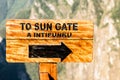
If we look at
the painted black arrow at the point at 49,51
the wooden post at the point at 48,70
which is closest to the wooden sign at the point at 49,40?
the painted black arrow at the point at 49,51

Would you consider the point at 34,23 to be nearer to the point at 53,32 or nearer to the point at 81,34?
the point at 53,32

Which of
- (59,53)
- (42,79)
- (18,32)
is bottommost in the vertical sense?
(42,79)

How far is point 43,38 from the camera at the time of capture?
8.04 meters

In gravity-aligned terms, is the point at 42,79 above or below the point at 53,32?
below

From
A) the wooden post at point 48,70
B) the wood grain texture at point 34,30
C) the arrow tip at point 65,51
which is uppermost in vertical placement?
the wood grain texture at point 34,30

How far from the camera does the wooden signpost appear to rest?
317 inches

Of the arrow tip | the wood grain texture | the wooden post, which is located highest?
the wood grain texture

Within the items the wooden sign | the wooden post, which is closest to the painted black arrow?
the wooden sign

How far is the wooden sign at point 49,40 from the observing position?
806 centimetres

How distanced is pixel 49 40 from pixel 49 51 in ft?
0.89

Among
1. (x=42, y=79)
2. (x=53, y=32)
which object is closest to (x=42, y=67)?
(x=42, y=79)

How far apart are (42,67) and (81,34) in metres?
1.15

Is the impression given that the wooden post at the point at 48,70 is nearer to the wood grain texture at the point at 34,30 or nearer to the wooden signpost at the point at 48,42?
the wooden signpost at the point at 48,42

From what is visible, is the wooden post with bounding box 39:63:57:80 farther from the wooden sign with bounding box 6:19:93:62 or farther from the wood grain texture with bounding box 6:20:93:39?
the wood grain texture with bounding box 6:20:93:39
